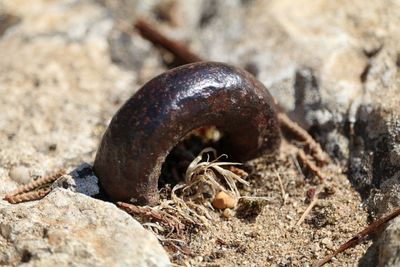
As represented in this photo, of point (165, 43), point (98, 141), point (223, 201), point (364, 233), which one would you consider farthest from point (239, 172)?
point (165, 43)

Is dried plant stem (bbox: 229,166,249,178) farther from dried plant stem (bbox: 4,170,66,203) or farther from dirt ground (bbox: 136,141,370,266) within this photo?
dried plant stem (bbox: 4,170,66,203)

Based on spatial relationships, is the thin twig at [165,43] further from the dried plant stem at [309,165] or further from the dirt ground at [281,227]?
the dirt ground at [281,227]

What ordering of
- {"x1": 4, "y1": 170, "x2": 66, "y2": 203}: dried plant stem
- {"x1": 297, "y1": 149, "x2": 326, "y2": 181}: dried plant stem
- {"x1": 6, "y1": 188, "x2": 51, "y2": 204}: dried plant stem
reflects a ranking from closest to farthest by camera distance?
{"x1": 6, "y1": 188, "x2": 51, "y2": 204}: dried plant stem → {"x1": 4, "y1": 170, "x2": 66, "y2": 203}: dried plant stem → {"x1": 297, "y1": 149, "x2": 326, "y2": 181}: dried plant stem

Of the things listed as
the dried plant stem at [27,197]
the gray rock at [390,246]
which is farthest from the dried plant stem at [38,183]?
the gray rock at [390,246]

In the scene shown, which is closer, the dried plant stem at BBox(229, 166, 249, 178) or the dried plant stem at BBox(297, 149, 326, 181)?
the dried plant stem at BBox(229, 166, 249, 178)

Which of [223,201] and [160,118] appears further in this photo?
[223,201]

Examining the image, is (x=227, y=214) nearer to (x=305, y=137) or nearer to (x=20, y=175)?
(x=305, y=137)

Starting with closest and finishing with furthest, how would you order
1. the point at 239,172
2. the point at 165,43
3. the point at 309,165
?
1. the point at 239,172
2. the point at 309,165
3. the point at 165,43

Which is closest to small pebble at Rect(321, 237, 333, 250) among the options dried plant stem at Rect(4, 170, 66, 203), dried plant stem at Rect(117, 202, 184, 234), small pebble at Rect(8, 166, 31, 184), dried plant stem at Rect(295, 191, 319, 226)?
dried plant stem at Rect(295, 191, 319, 226)
